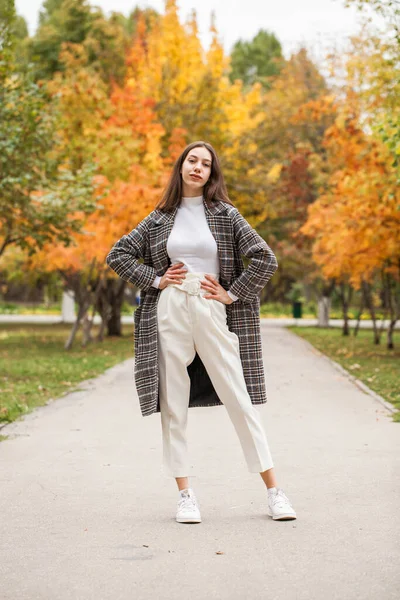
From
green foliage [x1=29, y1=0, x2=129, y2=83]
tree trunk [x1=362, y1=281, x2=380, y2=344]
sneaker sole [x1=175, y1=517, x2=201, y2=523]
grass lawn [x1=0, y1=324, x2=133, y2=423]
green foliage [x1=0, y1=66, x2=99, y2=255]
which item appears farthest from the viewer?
green foliage [x1=29, y1=0, x2=129, y2=83]

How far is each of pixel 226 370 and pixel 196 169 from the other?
1.13 m

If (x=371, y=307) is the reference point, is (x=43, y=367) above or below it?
above

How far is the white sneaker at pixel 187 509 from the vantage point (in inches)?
203

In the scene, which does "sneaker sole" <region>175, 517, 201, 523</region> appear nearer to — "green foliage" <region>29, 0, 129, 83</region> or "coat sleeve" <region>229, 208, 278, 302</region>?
"coat sleeve" <region>229, 208, 278, 302</region>

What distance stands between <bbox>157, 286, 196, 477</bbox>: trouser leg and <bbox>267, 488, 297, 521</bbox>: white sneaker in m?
0.50

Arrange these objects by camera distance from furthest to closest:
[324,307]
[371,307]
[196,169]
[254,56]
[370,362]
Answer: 1. [254,56]
2. [324,307]
3. [371,307]
4. [370,362]
5. [196,169]

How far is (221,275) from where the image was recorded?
5.34 metres

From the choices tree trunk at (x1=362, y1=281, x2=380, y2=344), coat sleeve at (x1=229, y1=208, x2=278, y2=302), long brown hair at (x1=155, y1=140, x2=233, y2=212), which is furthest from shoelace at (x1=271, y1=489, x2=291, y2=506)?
tree trunk at (x1=362, y1=281, x2=380, y2=344)

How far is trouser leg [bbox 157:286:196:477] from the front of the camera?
5.25 meters

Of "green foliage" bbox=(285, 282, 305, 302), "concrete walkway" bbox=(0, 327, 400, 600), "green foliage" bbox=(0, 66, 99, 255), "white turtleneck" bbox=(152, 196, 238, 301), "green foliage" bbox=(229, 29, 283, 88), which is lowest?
"green foliage" bbox=(285, 282, 305, 302)

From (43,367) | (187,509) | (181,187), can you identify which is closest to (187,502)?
(187,509)

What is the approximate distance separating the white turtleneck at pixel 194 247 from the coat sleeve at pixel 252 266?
0.07 m

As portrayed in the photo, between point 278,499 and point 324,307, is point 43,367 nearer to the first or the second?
point 278,499

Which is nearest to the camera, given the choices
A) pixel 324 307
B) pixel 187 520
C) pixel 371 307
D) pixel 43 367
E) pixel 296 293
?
pixel 187 520
